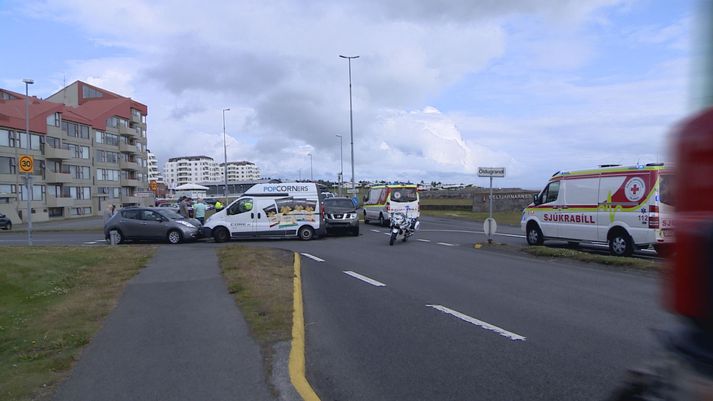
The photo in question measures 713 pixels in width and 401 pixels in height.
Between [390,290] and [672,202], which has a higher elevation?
[672,202]

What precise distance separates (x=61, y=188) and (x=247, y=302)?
66209 mm

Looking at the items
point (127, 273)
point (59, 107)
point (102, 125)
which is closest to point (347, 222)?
point (127, 273)

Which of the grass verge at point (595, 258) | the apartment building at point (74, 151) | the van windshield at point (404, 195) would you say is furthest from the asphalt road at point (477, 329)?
the apartment building at point (74, 151)

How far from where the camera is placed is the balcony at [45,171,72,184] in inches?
2451

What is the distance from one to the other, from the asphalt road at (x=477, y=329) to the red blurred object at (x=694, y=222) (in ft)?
9.27

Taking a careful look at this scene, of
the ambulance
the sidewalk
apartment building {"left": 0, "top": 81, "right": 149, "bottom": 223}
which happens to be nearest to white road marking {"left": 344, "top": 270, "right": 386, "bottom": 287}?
the sidewalk

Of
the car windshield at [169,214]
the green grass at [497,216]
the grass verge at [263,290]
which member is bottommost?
the grass verge at [263,290]

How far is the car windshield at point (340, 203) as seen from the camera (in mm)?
26506

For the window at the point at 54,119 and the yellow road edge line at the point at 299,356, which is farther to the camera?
the window at the point at 54,119

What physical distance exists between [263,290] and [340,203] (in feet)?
56.9

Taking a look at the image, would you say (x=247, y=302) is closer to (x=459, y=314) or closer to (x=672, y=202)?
(x=459, y=314)

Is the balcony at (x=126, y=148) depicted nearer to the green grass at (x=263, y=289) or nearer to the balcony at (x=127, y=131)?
the balcony at (x=127, y=131)

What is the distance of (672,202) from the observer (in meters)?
2.40

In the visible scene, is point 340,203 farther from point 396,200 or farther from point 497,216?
point 497,216
